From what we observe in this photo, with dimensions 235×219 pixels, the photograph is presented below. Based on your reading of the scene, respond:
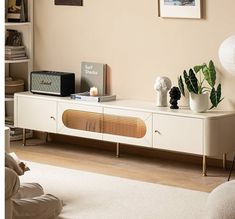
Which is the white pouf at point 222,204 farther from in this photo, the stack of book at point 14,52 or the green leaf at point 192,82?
the stack of book at point 14,52

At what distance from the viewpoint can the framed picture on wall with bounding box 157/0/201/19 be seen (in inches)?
184

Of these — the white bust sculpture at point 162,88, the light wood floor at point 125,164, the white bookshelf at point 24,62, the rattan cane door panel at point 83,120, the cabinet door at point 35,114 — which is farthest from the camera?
the white bookshelf at point 24,62

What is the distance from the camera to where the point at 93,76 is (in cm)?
543

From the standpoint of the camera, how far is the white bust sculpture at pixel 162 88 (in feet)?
15.6

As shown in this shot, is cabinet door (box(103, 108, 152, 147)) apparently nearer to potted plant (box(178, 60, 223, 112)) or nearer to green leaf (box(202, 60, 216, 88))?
potted plant (box(178, 60, 223, 112))

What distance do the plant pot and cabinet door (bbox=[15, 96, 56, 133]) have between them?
1479 millimetres

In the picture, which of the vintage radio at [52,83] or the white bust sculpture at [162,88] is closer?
the white bust sculpture at [162,88]

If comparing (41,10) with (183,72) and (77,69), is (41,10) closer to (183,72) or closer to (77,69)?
(77,69)

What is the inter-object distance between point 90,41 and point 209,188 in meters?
2.08

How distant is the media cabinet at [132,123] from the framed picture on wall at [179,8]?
0.82 metres

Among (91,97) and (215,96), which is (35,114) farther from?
(215,96)

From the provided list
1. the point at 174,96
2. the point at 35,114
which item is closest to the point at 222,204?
the point at 174,96

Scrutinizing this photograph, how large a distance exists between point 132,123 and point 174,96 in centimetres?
45

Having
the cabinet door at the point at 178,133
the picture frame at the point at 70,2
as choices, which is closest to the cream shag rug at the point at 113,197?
the cabinet door at the point at 178,133
